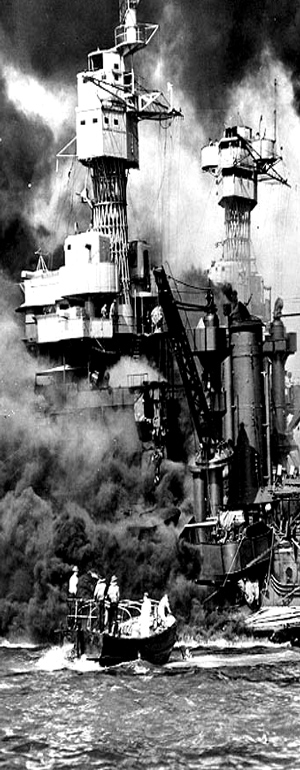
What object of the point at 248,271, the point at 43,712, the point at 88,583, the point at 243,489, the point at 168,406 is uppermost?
the point at 248,271

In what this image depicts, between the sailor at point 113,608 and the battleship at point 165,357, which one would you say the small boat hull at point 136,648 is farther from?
the battleship at point 165,357

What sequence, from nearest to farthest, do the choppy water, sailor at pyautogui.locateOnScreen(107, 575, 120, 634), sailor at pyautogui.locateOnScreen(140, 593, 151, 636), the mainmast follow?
1. the choppy water
2. sailor at pyautogui.locateOnScreen(107, 575, 120, 634)
3. sailor at pyautogui.locateOnScreen(140, 593, 151, 636)
4. the mainmast

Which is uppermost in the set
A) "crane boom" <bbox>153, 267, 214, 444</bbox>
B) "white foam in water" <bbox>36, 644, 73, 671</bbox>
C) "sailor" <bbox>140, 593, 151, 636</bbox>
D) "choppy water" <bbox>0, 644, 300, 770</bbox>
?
"crane boom" <bbox>153, 267, 214, 444</bbox>

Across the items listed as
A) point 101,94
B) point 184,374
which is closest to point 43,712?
point 184,374

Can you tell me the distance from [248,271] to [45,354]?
90.8 ft

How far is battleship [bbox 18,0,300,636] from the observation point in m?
57.3

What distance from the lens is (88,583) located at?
185ft

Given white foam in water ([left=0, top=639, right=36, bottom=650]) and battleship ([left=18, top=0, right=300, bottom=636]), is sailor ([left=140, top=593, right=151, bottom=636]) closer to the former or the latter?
battleship ([left=18, top=0, right=300, bottom=636])

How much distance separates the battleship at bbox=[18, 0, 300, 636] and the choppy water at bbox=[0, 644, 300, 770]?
695 centimetres

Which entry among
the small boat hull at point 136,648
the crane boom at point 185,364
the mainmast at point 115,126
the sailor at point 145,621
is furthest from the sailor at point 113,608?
the mainmast at point 115,126

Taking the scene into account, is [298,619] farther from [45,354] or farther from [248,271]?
[248,271]

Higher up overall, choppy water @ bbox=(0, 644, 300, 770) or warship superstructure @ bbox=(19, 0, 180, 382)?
warship superstructure @ bbox=(19, 0, 180, 382)

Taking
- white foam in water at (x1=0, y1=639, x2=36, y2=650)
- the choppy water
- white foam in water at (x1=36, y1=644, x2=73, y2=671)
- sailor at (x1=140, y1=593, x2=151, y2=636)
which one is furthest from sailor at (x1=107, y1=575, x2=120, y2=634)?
white foam in water at (x1=0, y1=639, x2=36, y2=650)

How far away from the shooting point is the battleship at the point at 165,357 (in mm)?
57312
